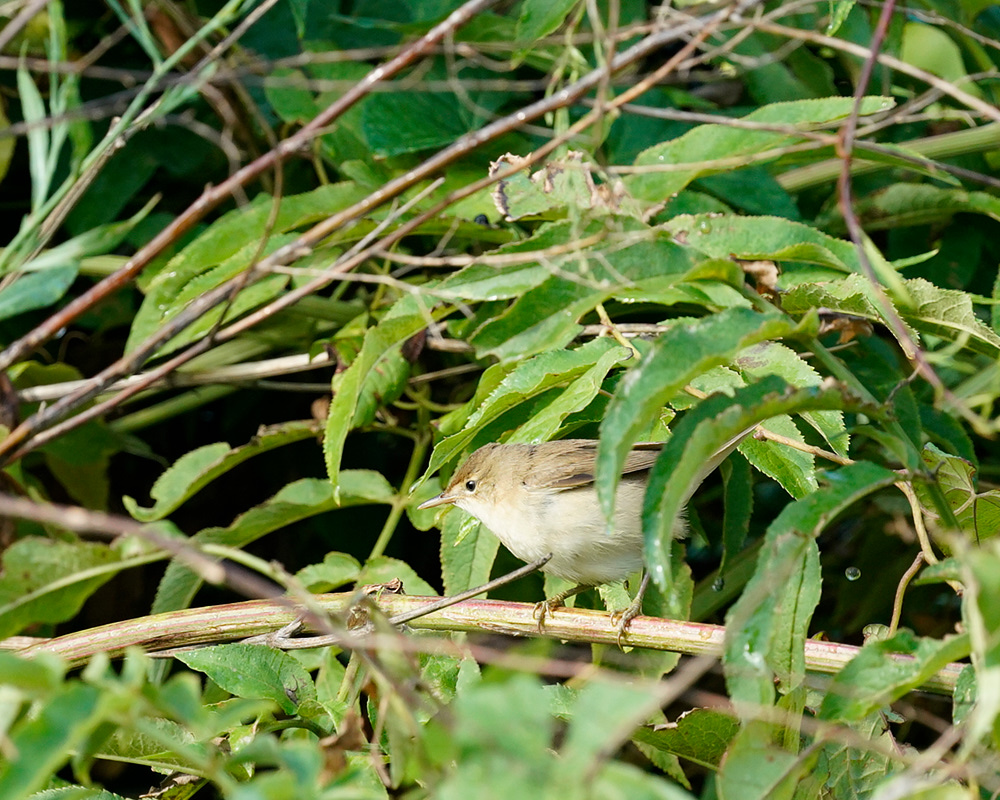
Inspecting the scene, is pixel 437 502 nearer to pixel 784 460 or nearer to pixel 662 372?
pixel 784 460

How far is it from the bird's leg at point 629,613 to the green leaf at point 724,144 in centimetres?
71

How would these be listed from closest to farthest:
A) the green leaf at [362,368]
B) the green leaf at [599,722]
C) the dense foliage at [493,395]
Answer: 1. the green leaf at [599,722]
2. the dense foliage at [493,395]
3. the green leaf at [362,368]

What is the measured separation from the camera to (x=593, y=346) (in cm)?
173

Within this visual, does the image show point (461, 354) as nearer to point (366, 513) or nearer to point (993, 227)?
point (366, 513)

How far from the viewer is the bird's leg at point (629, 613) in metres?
1.44

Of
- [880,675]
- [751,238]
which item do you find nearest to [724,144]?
[751,238]

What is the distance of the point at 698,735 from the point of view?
56.5 inches

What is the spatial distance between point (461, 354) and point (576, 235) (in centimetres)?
80

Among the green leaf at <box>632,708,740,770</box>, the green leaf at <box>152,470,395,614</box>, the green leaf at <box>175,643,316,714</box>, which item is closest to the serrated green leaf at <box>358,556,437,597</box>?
the green leaf at <box>152,470,395,614</box>

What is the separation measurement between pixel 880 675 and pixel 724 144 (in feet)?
4.04

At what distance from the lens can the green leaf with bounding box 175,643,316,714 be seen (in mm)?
1414

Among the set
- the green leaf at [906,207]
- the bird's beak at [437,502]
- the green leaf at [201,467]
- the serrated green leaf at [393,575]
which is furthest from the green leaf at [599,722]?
the green leaf at [906,207]

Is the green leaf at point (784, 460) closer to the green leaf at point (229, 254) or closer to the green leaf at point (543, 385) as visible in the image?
the green leaf at point (543, 385)

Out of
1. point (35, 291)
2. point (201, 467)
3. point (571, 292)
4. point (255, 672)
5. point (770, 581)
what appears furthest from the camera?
point (201, 467)
